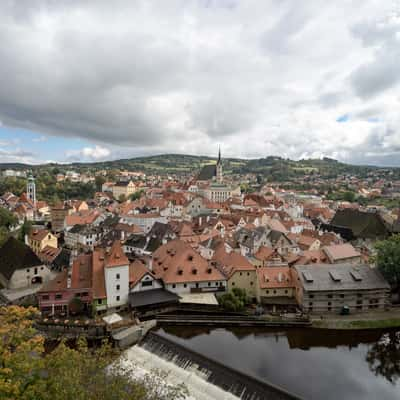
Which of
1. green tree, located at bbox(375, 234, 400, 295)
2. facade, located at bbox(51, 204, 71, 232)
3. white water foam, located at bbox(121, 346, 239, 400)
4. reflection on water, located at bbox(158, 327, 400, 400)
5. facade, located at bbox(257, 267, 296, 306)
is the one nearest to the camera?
white water foam, located at bbox(121, 346, 239, 400)

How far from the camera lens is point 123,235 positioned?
6122 centimetres

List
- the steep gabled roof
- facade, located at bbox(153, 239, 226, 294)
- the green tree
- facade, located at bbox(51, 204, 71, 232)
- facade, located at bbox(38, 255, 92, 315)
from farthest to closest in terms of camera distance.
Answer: the steep gabled roof → facade, located at bbox(51, 204, 71, 232) → facade, located at bbox(153, 239, 226, 294) → the green tree → facade, located at bbox(38, 255, 92, 315)

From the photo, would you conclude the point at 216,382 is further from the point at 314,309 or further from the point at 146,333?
the point at 314,309

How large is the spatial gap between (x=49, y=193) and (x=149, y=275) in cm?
11527

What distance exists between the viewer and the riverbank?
33188 millimetres

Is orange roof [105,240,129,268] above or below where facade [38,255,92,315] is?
above

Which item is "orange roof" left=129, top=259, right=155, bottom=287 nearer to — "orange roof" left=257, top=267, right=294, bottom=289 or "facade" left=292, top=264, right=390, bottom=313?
"orange roof" left=257, top=267, right=294, bottom=289

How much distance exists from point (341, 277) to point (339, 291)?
82.9 inches

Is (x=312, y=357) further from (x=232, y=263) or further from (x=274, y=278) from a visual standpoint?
(x=232, y=263)

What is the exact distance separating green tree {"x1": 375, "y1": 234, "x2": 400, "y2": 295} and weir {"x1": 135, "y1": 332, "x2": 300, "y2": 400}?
1021 inches

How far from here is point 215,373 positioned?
888 inches

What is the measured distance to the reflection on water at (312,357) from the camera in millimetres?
24078

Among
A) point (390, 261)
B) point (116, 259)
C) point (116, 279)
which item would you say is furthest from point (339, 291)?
point (116, 259)

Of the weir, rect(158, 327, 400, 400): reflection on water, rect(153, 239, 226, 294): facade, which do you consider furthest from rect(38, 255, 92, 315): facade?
the weir
